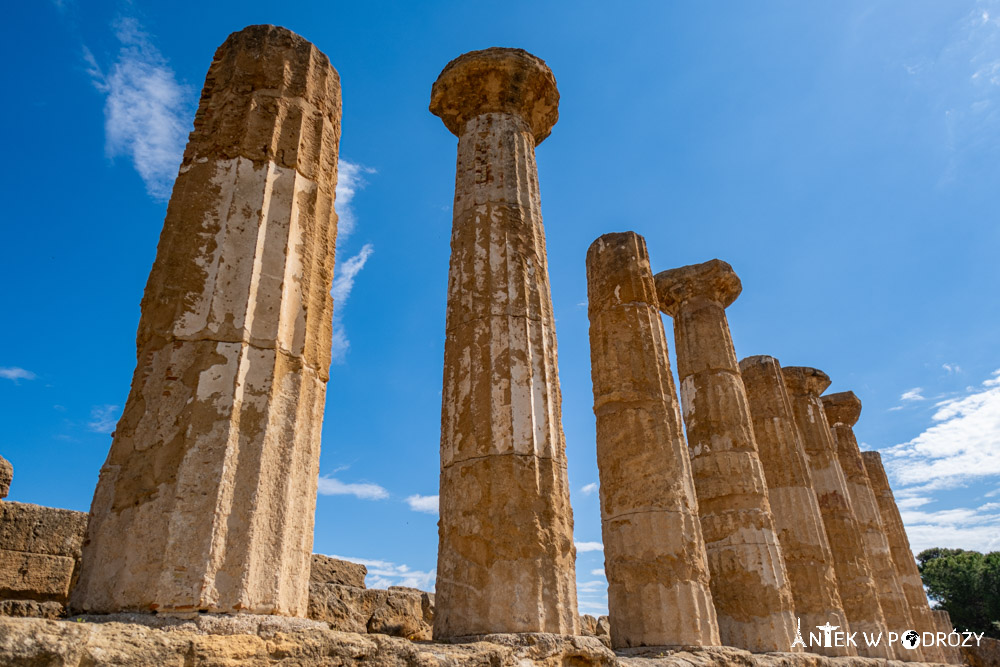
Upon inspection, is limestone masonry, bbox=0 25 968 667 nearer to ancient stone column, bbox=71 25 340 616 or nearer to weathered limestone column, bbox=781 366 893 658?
ancient stone column, bbox=71 25 340 616

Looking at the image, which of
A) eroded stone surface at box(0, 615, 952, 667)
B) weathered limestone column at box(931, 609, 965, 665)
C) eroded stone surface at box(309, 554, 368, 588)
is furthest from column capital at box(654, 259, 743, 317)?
weathered limestone column at box(931, 609, 965, 665)

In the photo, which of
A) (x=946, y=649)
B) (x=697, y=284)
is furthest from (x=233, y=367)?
(x=946, y=649)

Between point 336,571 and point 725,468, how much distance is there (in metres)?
6.80

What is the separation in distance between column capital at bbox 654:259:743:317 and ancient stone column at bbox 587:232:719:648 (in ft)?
9.88

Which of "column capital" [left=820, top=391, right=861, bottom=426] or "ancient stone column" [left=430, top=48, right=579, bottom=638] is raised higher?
"column capital" [left=820, top=391, right=861, bottom=426]

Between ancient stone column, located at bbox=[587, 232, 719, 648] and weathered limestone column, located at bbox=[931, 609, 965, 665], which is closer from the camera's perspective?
ancient stone column, located at bbox=[587, 232, 719, 648]

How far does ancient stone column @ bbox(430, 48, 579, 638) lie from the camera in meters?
6.20

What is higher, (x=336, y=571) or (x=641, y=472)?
(x=641, y=472)

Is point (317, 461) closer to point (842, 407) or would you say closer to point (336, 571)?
point (336, 571)

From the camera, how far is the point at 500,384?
6984 millimetres

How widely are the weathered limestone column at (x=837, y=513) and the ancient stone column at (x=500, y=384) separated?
11565mm

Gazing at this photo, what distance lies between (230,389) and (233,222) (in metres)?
1.24

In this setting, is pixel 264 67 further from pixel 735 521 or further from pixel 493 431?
pixel 735 521

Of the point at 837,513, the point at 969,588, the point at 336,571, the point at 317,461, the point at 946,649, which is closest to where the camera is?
the point at 317,461
